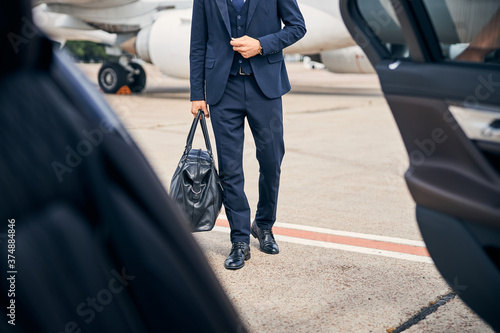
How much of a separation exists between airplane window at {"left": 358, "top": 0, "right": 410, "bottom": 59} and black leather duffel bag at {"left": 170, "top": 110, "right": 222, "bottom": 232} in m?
1.37

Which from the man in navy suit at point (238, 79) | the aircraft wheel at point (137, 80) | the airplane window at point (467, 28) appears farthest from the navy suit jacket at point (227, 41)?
the aircraft wheel at point (137, 80)

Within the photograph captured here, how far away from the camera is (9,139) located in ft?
1.54

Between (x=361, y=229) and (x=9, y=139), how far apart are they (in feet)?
9.79

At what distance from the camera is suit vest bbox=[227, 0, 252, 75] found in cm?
272

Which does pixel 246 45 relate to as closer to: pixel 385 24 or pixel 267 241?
pixel 267 241

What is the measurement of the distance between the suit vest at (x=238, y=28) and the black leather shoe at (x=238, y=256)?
886 mm

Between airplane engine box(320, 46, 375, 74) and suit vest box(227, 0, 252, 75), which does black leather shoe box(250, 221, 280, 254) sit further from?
airplane engine box(320, 46, 375, 74)

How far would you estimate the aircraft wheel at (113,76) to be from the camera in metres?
12.1

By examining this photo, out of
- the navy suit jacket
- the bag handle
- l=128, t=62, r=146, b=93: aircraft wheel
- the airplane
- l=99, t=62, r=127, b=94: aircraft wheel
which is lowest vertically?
l=128, t=62, r=146, b=93: aircraft wheel

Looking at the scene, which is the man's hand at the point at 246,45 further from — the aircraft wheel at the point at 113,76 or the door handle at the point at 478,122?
the aircraft wheel at the point at 113,76

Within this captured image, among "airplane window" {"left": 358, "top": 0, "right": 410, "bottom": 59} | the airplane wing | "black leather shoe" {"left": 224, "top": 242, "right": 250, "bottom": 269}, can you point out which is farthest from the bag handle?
the airplane wing

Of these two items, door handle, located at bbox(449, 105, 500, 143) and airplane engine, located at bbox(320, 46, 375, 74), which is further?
airplane engine, located at bbox(320, 46, 375, 74)

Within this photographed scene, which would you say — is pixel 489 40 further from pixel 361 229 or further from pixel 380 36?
pixel 361 229

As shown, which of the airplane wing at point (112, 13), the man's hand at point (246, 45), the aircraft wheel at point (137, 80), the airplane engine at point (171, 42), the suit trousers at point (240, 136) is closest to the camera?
the man's hand at point (246, 45)
